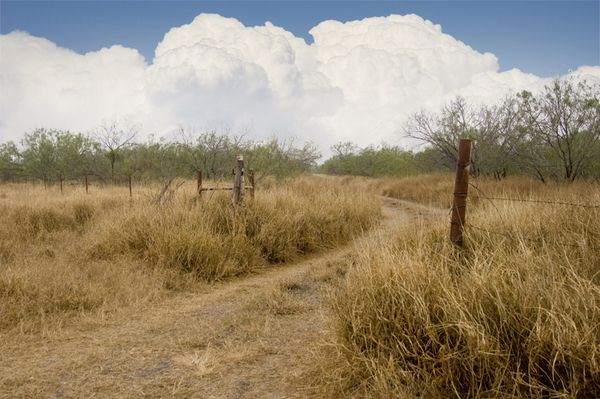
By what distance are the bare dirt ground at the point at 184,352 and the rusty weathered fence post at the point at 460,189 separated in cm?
167

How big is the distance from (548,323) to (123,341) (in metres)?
3.88

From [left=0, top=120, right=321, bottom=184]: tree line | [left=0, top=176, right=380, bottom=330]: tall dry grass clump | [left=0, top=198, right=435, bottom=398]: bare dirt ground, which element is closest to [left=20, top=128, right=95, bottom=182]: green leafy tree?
[left=0, top=120, right=321, bottom=184]: tree line

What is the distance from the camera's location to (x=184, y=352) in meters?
3.70

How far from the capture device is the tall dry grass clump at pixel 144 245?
4.93 m

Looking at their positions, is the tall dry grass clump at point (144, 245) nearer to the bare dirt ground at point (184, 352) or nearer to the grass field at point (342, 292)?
the grass field at point (342, 292)

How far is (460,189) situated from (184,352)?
126 inches

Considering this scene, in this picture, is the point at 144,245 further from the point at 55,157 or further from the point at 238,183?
the point at 55,157

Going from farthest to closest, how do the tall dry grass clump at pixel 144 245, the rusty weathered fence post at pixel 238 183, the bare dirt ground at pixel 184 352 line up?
the rusty weathered fence post at pixel 238 183 < the tall dry grass clump at pixel 144 245 < the bare dirt ground at pixel 184 352

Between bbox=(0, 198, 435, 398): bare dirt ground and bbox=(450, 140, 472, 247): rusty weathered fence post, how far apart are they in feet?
5.47

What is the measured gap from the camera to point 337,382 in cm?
290

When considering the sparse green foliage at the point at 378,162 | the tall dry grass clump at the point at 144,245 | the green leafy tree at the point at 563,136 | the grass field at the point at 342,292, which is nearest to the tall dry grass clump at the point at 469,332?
the grass field at the point at 342,292

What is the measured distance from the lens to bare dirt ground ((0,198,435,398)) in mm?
3100

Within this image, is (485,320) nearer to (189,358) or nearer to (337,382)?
(337,382)

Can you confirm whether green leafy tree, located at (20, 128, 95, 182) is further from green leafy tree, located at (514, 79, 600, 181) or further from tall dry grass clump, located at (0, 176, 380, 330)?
green leafy tree, located at (514, 79, 600, 181)
